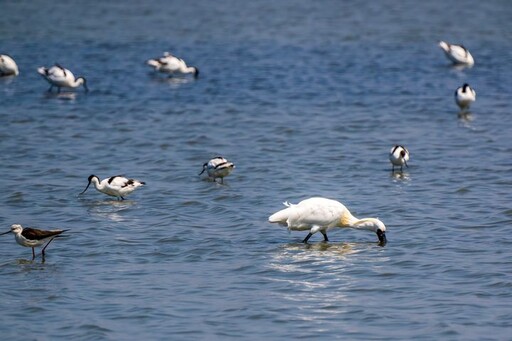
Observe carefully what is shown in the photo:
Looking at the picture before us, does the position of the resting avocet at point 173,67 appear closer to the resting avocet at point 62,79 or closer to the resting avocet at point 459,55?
the resting avocet at point 62,79

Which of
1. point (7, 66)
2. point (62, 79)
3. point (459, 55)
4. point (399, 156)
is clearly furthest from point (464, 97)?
point (7, 66)

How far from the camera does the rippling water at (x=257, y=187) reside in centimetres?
1389

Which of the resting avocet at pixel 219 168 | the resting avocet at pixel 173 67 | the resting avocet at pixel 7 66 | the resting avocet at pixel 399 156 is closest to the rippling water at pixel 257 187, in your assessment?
the resting avocet at pixel 219 168

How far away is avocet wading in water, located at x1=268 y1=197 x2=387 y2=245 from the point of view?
55.3 feet

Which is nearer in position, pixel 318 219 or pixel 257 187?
pixel 318 219

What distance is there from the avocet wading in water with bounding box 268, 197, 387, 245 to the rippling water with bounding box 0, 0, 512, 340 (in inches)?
12.2

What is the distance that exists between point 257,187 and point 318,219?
463cm

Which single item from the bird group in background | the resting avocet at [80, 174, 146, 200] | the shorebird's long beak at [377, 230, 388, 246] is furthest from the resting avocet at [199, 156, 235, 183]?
the shorebird's long beak at [377, 230, 388, 246]

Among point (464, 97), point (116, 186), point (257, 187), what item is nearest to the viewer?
point (116, 186)

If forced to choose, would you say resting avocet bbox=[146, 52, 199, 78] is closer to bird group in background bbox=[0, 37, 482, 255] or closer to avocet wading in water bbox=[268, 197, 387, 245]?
bird group in background bbox=[0, 37, 482, 255]

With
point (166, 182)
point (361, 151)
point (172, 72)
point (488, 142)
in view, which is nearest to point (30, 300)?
point (166, 182)

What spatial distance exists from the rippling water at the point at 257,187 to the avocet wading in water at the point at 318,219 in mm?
309

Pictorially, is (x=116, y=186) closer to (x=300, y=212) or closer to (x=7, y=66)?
(x=300, y=212)

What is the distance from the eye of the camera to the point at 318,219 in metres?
16.8
